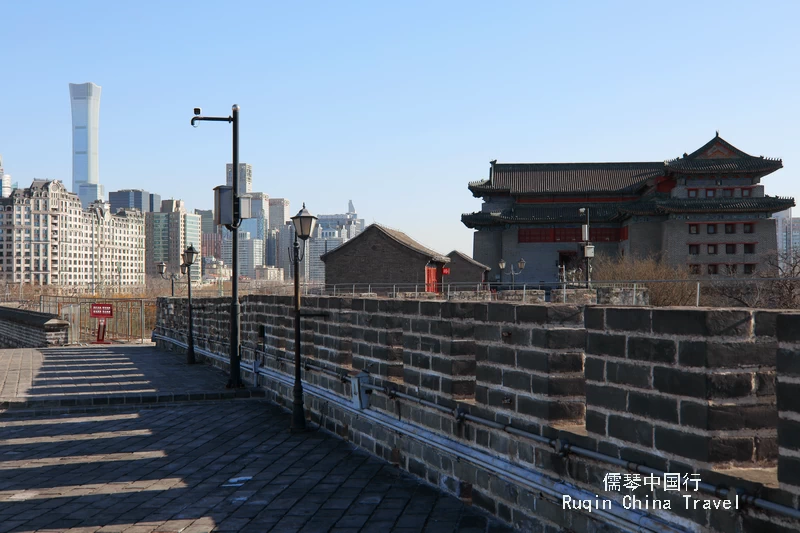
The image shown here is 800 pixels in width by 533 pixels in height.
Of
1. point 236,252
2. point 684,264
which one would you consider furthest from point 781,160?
point 236,252

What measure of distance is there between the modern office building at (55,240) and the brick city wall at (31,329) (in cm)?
9235

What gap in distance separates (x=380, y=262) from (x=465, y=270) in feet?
41.4

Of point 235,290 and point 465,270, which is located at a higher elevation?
point 465,270

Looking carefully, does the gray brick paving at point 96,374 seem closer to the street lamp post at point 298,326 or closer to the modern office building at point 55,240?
the street lamp post at point 298,326

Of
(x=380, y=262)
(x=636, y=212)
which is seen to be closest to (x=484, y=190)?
(x=636, y=212)

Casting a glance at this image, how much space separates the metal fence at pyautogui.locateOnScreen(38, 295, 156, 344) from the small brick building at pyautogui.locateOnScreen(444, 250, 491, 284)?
25.3 metres

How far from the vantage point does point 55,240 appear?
132m

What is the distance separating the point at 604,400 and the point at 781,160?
2205 inches

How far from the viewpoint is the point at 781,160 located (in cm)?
5275

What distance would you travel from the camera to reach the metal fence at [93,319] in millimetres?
27692

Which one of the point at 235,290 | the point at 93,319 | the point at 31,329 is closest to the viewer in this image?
the point at 235,290

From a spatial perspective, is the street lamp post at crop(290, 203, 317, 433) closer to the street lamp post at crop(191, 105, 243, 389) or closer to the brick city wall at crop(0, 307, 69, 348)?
the street lamp post at crop(191, 105, 243, 389)

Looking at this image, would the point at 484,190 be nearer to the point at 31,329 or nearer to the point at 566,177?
the point at 566,177

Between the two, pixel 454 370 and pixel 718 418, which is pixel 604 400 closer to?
pixel 718 418
